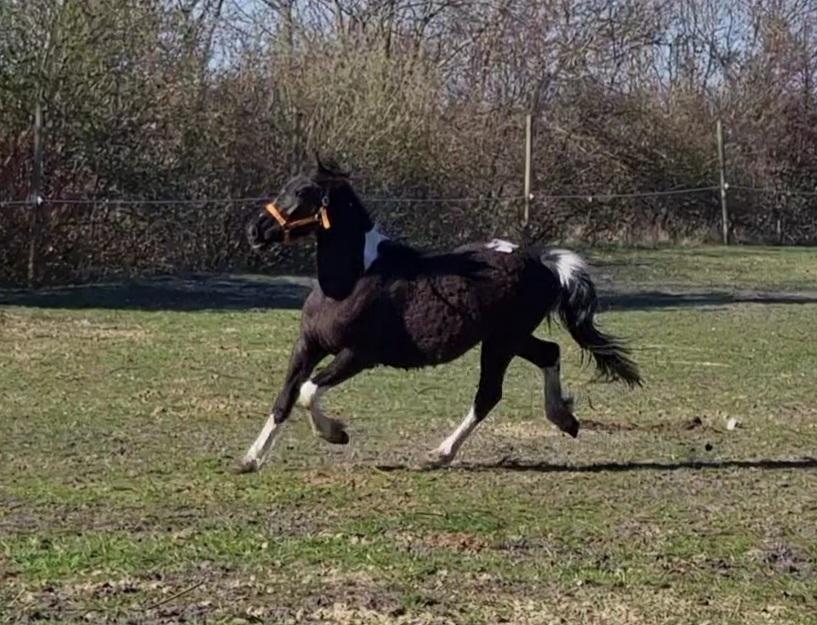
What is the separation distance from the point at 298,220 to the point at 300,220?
0.01 metres

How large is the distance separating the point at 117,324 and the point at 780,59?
2421cm

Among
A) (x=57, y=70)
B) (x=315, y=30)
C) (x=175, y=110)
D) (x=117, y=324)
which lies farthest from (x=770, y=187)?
(x=117, y=324)

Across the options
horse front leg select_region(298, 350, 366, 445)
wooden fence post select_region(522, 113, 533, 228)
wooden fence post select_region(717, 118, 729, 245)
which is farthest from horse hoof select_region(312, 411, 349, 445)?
wooden fence post select_region(717, 118, 729, 245)

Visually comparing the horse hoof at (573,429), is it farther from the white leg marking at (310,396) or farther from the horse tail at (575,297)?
the white leg marking at (310,396)

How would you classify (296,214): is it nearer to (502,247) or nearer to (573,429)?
(502,247)

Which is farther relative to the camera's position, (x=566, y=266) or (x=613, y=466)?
(x=566, y=266)

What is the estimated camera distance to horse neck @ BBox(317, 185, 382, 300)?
920 cm

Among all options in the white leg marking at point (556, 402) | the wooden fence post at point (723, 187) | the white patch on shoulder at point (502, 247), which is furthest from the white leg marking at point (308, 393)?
the wooden fence post at point (723, 187)

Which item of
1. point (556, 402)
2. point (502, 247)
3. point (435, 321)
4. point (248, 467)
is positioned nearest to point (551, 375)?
point (556, 402)

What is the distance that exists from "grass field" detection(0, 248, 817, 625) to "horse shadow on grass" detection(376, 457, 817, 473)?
32 mm

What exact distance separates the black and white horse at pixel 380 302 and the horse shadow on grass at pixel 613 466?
0.17 meters

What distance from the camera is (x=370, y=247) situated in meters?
9.35

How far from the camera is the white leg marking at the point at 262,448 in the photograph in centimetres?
895

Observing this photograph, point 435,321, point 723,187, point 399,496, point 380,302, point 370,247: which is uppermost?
point 370,247
